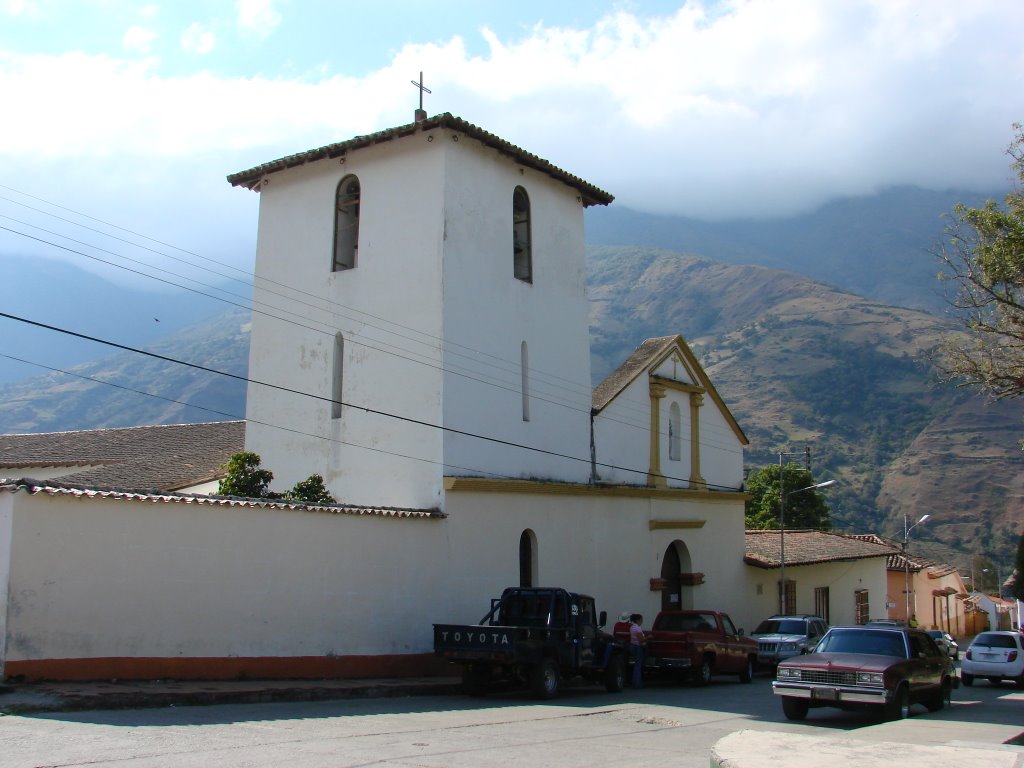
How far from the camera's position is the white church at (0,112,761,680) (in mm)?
14398

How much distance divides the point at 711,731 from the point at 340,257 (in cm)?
1375

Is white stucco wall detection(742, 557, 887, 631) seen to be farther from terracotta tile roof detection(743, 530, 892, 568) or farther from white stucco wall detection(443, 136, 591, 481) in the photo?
white stucco wall detection(443, 136, 591, 481)

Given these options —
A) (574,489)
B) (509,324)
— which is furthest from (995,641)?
(509,324)

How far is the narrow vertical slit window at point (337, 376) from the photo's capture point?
2222cm

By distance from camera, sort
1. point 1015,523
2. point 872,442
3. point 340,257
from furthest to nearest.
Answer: point 872,442 → point 1015,523 → point 340,257

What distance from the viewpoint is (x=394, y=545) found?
18984 millimetres

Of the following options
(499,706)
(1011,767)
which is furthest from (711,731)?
(1011,767)

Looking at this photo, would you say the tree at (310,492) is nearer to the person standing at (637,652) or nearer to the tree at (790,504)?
the person standing at (637,652)

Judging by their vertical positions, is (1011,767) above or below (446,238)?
below

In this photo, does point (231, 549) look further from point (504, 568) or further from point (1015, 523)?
point (1015, 523)

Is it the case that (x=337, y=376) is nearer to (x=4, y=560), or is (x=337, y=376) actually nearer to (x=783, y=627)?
(x=4, y=560)

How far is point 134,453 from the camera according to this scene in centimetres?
3011

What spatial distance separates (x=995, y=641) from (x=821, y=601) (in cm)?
1388

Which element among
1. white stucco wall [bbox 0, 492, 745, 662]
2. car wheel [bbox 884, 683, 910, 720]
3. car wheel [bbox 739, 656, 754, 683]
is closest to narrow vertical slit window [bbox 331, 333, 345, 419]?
white stucco wall [bbox 0, 492, 745, 662]
